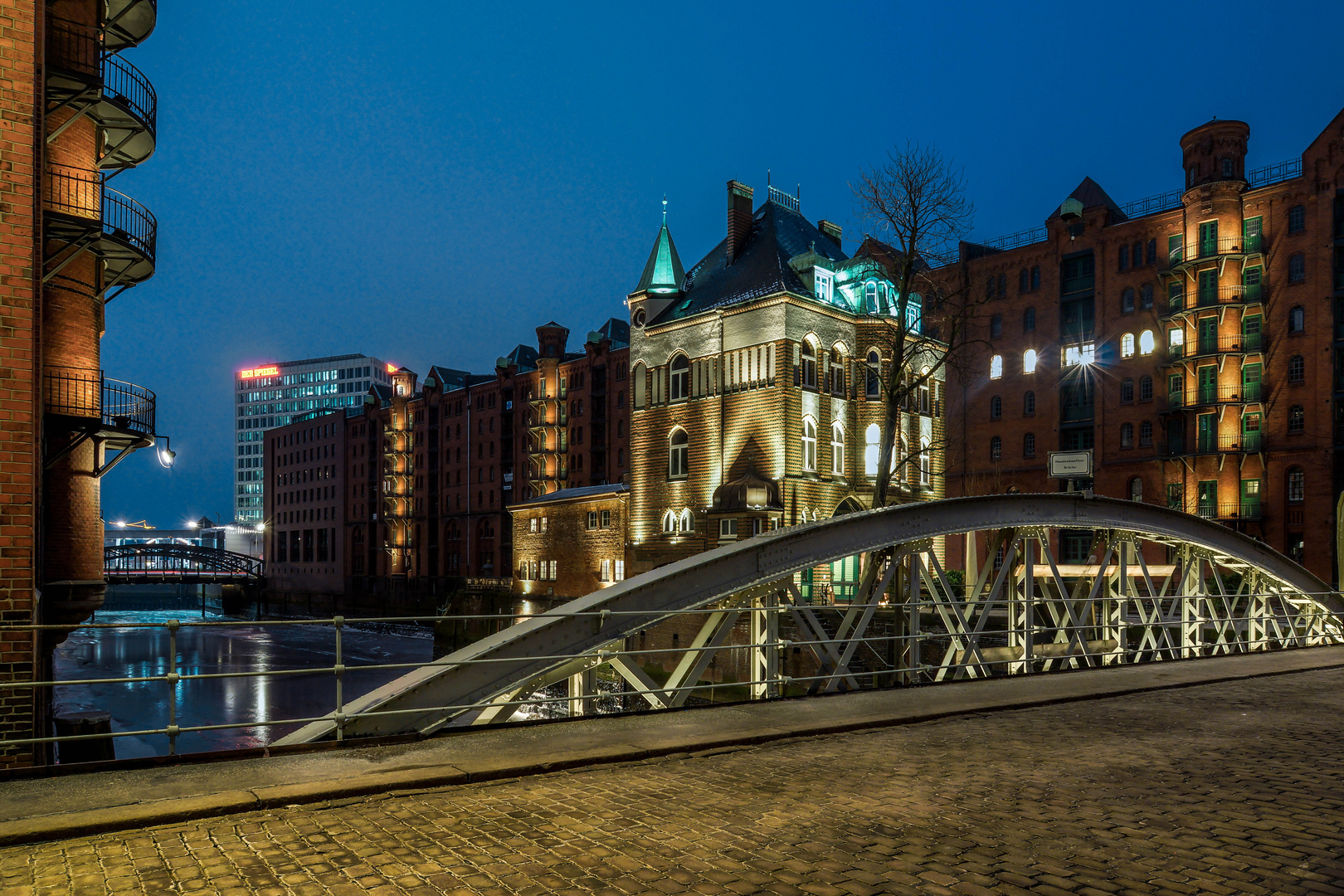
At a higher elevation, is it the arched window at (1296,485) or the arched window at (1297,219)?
the arched window at (1297,219)

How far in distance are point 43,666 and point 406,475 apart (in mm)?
73941

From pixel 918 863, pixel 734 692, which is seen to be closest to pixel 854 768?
pixel 918 863

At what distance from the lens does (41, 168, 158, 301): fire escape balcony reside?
52.3 ft

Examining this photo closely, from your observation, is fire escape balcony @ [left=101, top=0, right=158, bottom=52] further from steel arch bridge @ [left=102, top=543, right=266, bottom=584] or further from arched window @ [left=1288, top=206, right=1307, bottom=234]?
steel arch bridge @ [left=102, top=543, right=266, bottom=584]

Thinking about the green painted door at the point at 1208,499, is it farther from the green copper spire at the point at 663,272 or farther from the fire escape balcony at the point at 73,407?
the fire escape balcony at the point at 73,407

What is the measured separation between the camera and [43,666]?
15.8m

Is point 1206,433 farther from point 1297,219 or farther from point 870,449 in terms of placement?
point 870,449

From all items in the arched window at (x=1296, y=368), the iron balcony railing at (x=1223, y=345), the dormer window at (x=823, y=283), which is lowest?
the arched window at (x=1296, y=368)

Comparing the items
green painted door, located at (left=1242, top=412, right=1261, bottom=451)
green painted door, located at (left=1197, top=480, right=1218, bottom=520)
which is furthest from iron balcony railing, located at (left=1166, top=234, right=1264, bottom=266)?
green painted door, located at (left=1197, top=480, right=1218, bottom=520)

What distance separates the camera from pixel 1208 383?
48.5 meters

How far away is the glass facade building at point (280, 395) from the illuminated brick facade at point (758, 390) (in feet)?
465

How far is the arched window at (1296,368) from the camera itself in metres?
45.6

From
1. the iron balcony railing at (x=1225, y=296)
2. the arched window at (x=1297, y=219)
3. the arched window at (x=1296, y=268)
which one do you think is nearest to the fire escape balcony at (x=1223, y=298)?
the iron balcony railing at (x=1225, y=296)

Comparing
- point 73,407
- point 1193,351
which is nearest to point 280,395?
point 1193,351
